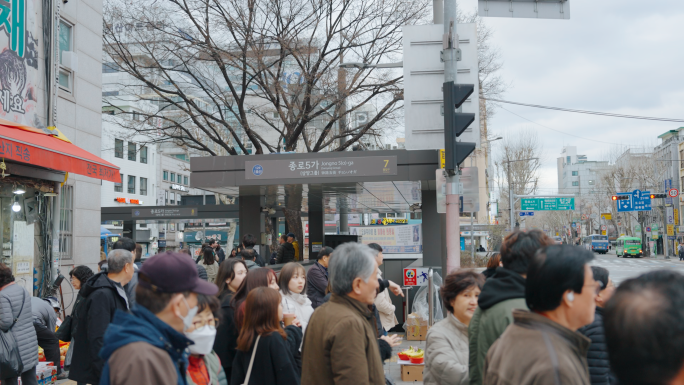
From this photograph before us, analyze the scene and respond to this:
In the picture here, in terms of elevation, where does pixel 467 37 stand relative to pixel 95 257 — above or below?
above

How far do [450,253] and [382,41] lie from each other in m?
13.5

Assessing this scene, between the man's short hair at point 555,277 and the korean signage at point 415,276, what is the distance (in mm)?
9951

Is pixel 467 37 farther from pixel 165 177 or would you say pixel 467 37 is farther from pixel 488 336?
pixel 165 177

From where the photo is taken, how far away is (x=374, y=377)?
3.20 meters

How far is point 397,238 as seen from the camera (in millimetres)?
27422

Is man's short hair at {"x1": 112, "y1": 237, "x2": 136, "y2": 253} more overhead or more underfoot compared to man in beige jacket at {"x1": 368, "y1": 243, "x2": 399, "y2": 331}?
more overhead

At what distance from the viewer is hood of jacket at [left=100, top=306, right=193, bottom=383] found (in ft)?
7.38

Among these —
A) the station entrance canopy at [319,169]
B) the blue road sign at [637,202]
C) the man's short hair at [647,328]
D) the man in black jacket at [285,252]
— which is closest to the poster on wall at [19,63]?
the station entrance canopy at [319,169]

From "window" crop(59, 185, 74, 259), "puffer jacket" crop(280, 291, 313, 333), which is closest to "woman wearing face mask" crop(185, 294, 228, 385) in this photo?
"puffer jacket" crop(280, 291, 313, 333)

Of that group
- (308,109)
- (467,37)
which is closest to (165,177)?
(308,109)

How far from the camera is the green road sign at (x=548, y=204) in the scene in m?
45.5

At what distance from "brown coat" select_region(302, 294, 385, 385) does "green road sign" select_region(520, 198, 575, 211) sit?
1782 inches

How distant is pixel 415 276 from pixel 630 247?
5806 cm

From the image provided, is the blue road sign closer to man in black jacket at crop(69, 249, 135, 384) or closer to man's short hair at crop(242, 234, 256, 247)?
man's short hair at crop(242, 234, 256, 247)
